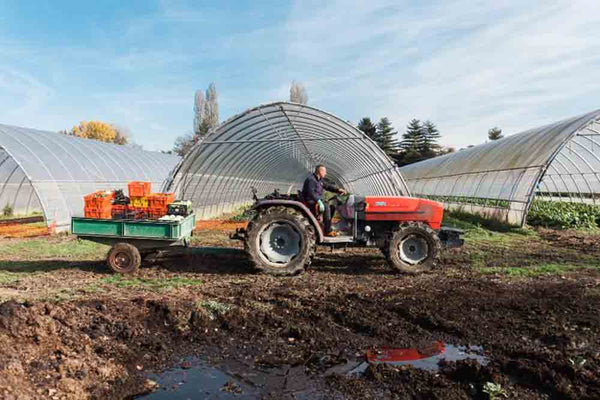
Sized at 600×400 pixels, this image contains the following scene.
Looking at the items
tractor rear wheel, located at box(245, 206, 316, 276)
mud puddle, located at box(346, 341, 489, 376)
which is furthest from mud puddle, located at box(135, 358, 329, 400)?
tractor rear wheel, located at box(245, 206, 316, 276)

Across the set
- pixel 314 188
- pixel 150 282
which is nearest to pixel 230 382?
pixel 150 282

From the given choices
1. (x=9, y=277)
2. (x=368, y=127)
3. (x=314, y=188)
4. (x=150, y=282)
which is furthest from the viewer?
(x=368, y=127)

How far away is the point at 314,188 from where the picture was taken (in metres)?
7.18

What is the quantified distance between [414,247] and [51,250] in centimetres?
754

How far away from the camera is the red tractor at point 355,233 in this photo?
7141 mm

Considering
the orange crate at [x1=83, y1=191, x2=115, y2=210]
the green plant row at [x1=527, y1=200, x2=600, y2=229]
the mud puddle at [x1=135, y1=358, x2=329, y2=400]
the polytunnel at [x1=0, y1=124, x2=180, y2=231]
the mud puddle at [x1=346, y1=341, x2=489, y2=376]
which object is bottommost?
the mud puddle at [x1=135, y1=358, x2=329, y2=400]

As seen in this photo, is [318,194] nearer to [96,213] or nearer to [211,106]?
[96,213]

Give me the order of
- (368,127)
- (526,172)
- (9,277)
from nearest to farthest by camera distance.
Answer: (9,277) < (526,172) < (368,127)

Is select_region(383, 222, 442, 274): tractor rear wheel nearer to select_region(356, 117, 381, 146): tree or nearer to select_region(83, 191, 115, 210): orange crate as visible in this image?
select_region(83, 191, 115, 210): orange crate

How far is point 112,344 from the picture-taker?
13.7 ft

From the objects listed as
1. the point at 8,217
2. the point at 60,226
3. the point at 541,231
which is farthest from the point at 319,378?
the point at 8,217

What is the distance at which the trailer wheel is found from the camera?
7152 millimetres

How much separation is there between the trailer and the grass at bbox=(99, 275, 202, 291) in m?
0.30

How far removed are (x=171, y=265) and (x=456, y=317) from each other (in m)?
4.99
